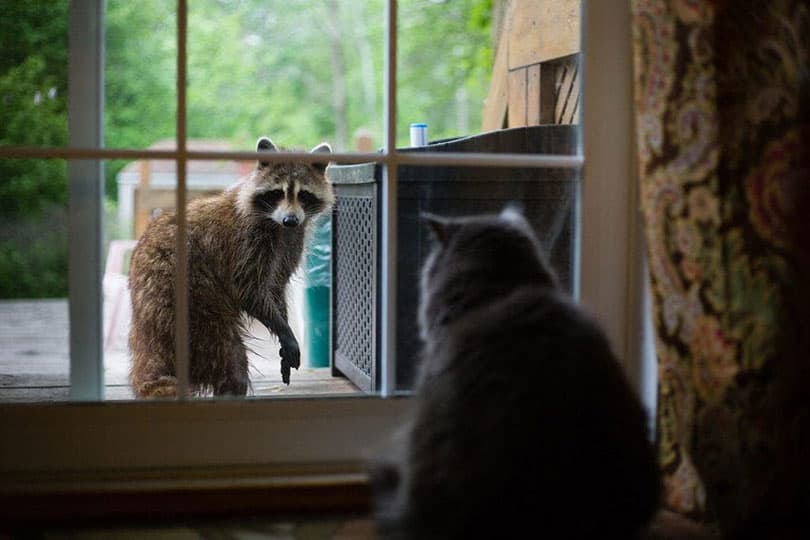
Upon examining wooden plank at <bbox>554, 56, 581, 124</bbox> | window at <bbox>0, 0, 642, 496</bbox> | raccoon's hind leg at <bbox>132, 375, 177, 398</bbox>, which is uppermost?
wooden plank at <bbox>554, 56, 581, 124</bbox>

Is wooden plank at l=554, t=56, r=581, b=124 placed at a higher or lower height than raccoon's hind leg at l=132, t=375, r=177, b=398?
higher

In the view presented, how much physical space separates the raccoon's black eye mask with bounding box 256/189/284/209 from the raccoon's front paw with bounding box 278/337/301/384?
433 millimetres

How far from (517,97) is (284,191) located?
0.81m

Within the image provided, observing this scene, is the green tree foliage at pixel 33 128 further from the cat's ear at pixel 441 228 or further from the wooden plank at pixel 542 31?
the wooden plank at pixel 542 31

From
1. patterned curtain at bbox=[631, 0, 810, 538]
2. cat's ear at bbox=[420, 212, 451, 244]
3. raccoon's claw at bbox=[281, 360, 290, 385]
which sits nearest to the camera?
patterned curtain at bbox=[631, 0, 810, 538]

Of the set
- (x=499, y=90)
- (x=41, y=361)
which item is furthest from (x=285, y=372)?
(x=499, y=90)

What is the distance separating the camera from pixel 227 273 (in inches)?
95.5

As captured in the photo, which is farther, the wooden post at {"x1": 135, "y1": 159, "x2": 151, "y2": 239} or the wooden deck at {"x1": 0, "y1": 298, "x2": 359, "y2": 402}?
the wooden post at {"x1": 135, "y1": 159, "x2": 151, "y2": 239}

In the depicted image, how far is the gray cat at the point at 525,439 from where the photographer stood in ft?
2.94

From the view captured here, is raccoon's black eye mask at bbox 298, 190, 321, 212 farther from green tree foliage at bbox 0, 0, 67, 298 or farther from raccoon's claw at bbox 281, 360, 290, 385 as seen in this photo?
green tree foliage at bbox 0, 0, 67, 298

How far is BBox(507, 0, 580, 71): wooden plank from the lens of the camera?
1569mm

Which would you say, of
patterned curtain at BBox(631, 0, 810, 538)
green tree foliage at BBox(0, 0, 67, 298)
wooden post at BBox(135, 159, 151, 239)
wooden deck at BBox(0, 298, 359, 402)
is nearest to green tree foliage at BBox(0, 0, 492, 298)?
green tree foliage at BBox(0, 0, 67, 298)

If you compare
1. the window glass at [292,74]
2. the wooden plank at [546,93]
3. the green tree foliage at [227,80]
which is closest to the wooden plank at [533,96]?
the wooden plank at [546,93]

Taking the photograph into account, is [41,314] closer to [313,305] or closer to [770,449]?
[313,305]
